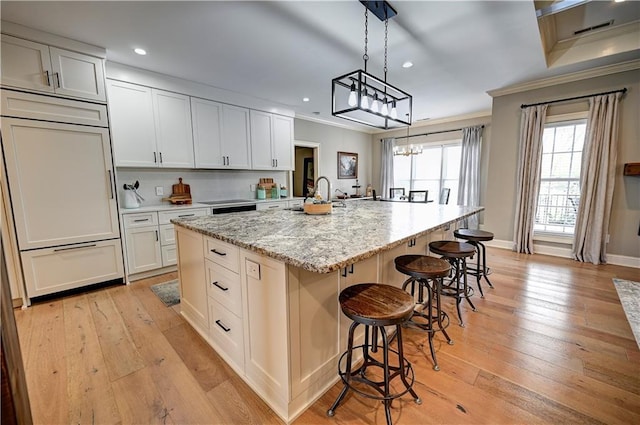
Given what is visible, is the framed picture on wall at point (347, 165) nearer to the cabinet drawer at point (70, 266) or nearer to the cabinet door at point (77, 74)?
the cabinet door at point (77, 74)

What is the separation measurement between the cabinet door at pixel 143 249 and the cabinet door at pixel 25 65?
166 centimetres

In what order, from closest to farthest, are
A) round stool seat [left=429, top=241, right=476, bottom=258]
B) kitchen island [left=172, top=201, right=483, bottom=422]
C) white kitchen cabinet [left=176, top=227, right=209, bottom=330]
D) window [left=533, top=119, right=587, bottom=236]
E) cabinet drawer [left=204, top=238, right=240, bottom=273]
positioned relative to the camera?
1. kitchen island [left=172, top=201, right=483, bottom=422]
2. cabinet drawer [left=204, top=238, right=240, bottom=273]
3. white kitchen cabinet [left=176, top=227, right=209, bottom=330]
4. round stool seat [left=429, top=241, right=476, bottom=258]
5. window [left=533, top=119, right=587, bottom=236]

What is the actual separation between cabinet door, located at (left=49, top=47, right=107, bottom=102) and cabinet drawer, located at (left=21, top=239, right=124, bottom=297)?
161cm

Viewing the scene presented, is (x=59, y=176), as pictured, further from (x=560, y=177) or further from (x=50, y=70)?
(x=560, y=177)

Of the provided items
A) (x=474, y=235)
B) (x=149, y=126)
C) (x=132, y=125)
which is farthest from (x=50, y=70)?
(x=474, y=235)

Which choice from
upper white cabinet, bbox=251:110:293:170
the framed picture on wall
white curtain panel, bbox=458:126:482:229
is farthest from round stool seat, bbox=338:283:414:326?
the framed picture on wall

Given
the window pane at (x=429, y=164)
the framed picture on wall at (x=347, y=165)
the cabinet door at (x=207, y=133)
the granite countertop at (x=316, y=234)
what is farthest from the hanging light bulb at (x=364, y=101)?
the window pane at (x=429, y=164)

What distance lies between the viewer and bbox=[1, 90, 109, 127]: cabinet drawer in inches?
96.3

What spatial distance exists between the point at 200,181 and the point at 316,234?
327 centimetres

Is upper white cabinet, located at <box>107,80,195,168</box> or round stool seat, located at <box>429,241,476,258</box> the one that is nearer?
round stool seat, located at <box>429,241,476,258</box>

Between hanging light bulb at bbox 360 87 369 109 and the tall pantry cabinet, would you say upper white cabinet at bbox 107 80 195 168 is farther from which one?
hanging light bulb at bbox 360 87 369 109

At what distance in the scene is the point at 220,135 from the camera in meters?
4.14

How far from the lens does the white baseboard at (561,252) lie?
3598 millimetres

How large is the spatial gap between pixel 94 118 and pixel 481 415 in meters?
4.19
